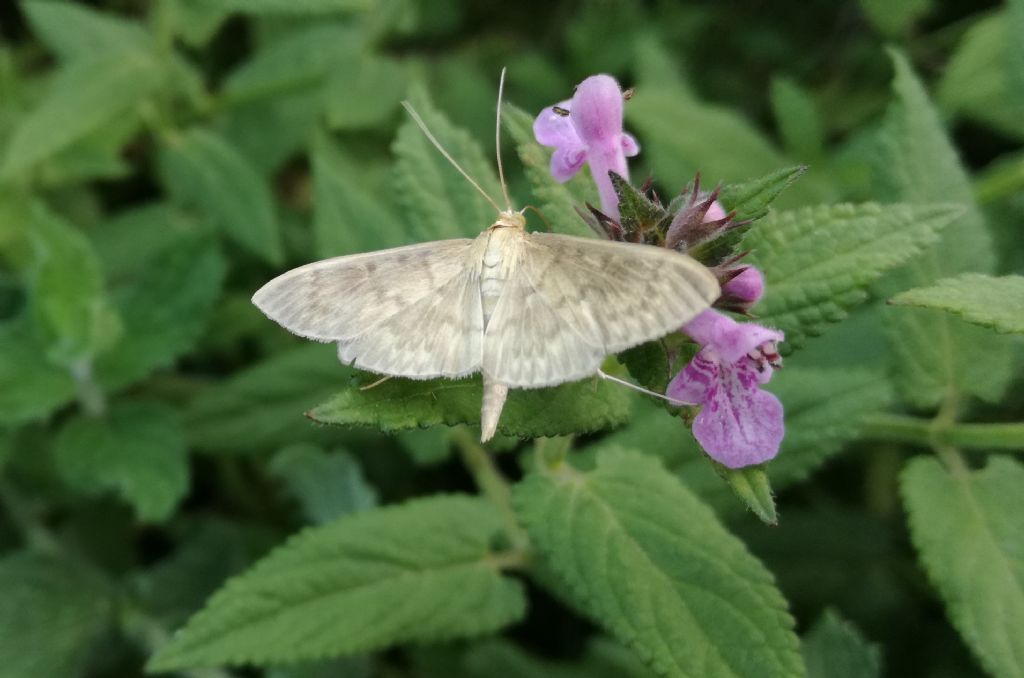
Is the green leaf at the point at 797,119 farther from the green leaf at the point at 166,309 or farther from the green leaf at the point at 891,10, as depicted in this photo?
the green leaf at the point at 166,309

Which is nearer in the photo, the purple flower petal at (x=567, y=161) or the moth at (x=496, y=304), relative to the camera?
the moth at (x=496, y=304)

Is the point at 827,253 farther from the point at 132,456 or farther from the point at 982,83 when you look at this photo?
the point at 982,83

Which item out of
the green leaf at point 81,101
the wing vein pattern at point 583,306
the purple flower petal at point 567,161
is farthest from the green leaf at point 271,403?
the wing vein pattern at point 583,306

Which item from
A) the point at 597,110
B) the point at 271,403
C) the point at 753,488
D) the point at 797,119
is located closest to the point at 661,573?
the point at 753,488

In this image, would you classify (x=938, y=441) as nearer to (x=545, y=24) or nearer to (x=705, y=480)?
(x=705, y=480)

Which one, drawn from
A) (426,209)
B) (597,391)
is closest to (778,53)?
(426,209)

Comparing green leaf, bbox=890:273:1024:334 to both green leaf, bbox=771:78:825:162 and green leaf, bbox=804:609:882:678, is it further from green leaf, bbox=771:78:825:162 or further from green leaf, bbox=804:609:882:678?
green leaf, bbox=771:78:825:162
